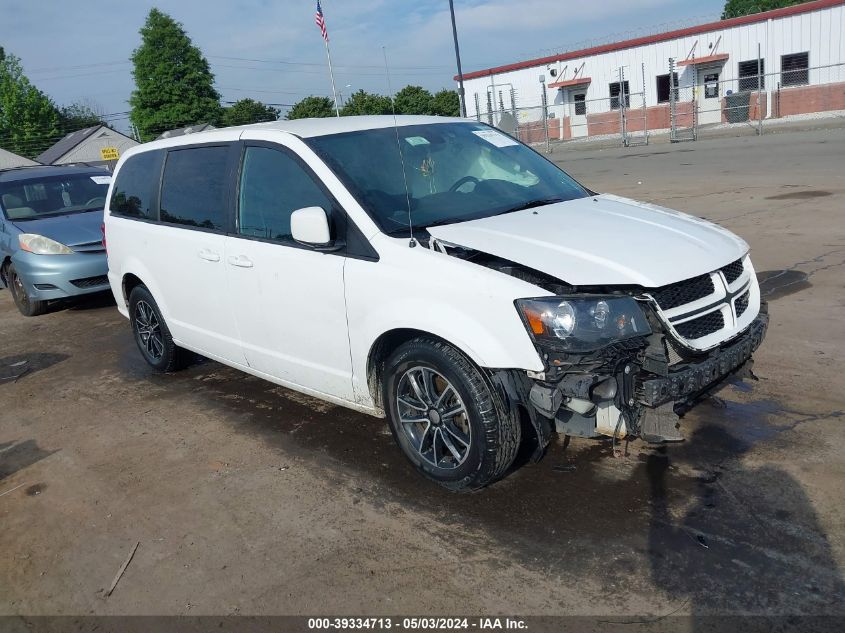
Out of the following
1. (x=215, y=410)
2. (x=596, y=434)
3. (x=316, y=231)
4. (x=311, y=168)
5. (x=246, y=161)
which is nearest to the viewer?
(x=596, y=434)

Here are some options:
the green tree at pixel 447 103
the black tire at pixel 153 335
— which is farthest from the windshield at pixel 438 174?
the green tree at pixel 447 103

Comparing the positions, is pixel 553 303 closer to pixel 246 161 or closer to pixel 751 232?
pixel 246 161

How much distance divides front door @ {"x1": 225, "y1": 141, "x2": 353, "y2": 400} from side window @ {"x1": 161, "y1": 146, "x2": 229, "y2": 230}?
27 cm

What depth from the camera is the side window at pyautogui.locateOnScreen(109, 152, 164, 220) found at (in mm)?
5793

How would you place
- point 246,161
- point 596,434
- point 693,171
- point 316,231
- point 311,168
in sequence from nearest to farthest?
point 596,434, point 316,231, point 311,168, point 246,161, point 693,171

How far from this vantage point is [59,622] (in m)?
3.15

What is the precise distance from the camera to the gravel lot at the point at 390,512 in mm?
3035

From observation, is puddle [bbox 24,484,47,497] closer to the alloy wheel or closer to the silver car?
the alloy wheel

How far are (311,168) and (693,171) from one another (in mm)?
14653

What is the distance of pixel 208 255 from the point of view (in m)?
4.98

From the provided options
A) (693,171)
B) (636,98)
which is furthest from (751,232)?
(636,98)

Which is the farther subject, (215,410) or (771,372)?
(215,410)

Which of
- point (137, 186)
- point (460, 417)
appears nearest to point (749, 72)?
point (137, 186)

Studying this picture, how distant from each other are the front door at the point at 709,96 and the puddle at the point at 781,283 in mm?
29580
